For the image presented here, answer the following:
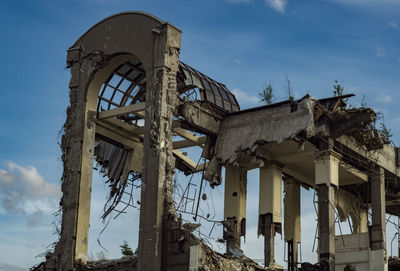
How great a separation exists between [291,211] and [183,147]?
18.6 ft

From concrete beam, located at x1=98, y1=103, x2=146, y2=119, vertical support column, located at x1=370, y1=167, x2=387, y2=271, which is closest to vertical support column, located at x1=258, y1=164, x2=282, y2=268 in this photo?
vertical support column, located at x1=370, y1=167, x2=387, y2=271

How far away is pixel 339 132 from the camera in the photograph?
26.9 metres

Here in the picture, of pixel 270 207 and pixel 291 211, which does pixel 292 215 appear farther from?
pixel 270 207

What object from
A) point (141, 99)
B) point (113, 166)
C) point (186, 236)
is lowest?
point (186, 236)

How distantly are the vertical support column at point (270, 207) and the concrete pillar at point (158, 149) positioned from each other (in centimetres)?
545

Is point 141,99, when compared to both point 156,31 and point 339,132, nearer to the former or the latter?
point 156,31

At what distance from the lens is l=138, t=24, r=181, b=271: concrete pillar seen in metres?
23.5

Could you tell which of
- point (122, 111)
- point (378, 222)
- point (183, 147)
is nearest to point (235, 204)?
point (183, 147)

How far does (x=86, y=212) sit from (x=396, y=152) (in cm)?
1379

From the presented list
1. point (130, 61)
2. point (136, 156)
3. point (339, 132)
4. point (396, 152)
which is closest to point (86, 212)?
point (136, 156)

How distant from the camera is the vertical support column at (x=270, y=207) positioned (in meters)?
28.0

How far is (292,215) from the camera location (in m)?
31.4

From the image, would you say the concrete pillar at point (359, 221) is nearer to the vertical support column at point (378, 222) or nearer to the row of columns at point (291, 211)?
the row of columns at point (291, 211)

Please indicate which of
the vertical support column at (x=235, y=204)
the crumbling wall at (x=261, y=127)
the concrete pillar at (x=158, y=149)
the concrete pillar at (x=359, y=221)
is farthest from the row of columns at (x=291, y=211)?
the concrete pillar at (x=158, y=149)
